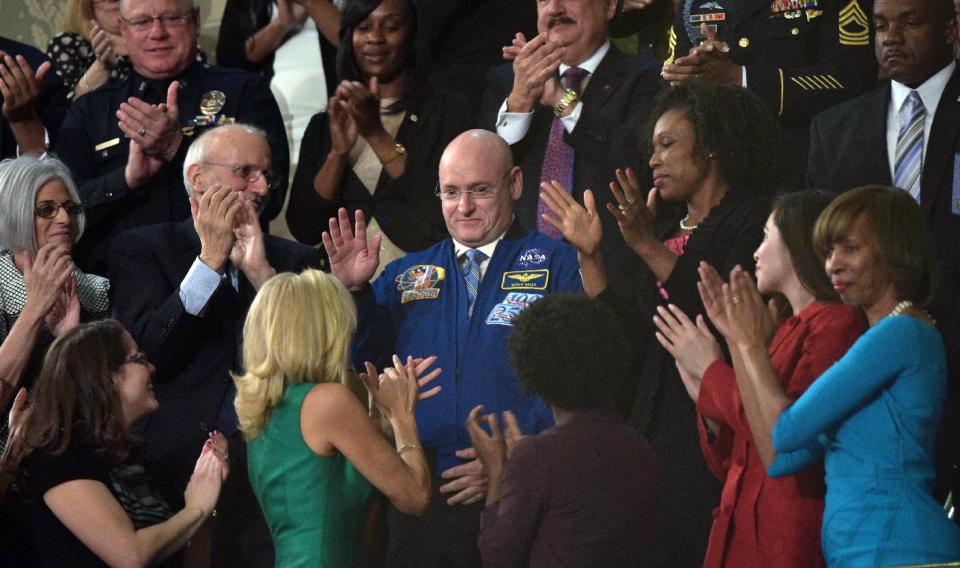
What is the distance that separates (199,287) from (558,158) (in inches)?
40.6

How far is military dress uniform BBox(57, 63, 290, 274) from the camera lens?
5.15m

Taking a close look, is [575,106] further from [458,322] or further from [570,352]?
[570,352]

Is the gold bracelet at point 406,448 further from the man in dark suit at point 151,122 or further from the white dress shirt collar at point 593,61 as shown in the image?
the white dress shirt collar at point 593,61

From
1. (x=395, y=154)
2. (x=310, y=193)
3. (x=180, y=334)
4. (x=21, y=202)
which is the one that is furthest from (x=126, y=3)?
(x=180, y=334)

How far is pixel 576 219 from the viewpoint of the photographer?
4.59m

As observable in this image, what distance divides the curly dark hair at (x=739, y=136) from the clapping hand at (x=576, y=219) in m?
0.32

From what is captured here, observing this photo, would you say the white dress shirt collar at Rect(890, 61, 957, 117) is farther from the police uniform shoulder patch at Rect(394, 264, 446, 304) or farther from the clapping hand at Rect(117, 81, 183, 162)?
the clapping hand at Rect(117, 81, 183, 162)

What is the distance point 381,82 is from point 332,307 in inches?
46.9

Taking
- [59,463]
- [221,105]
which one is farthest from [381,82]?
[59,463]

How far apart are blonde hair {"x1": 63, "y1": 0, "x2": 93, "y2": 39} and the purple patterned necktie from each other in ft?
5.47

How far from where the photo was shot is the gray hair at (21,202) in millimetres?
4980

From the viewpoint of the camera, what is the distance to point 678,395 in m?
4.57

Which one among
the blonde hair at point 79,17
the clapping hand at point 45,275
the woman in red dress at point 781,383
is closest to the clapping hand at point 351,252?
the clapping hand at point 45,275

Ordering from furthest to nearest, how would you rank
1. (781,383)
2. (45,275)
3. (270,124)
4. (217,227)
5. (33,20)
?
(33,20) → (270,124) → (45,275) → (217,227) → (781,383)
